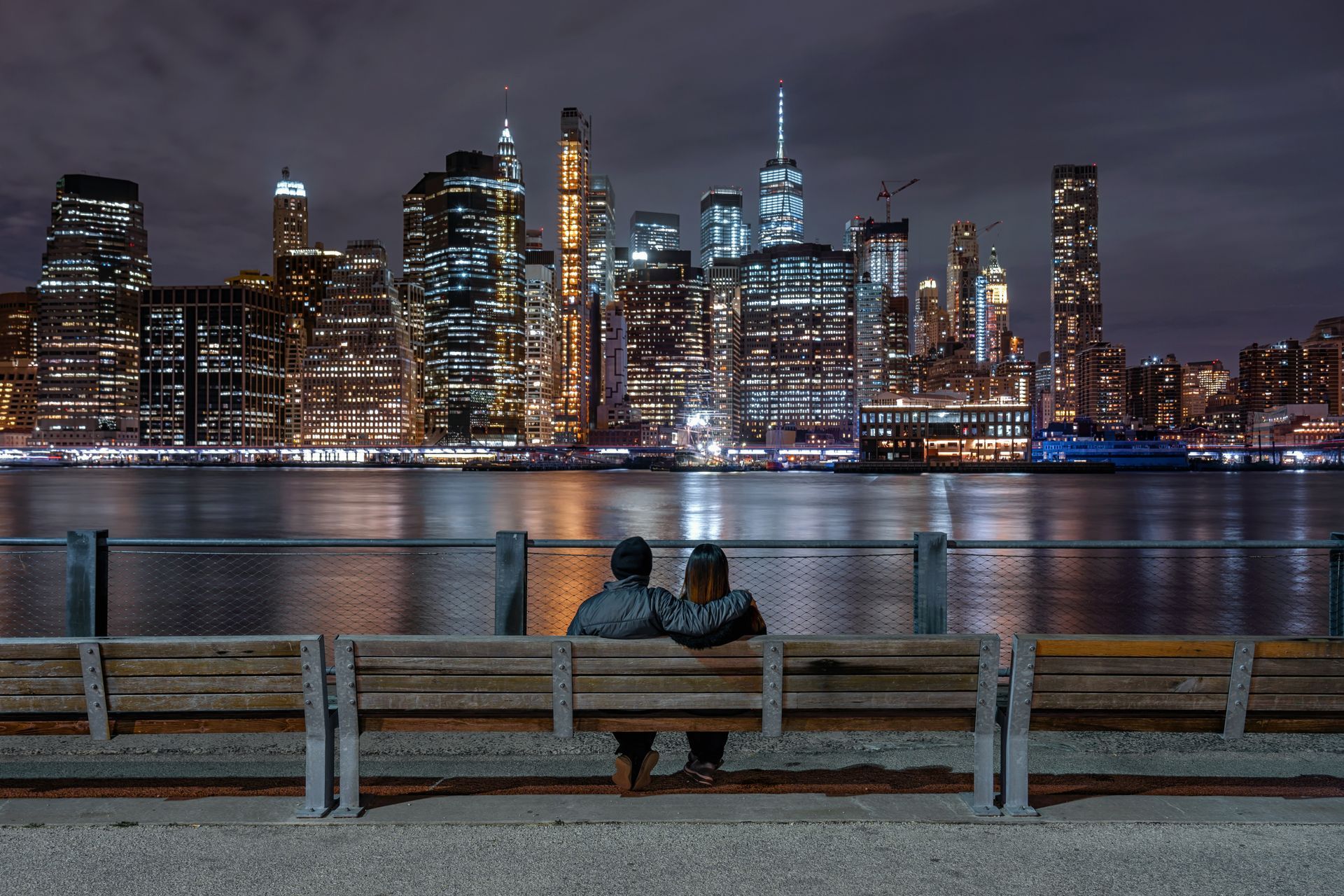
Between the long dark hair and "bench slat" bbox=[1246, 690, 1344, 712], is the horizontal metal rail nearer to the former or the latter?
"bench slat" bbox=[1246, 690, 1344, 712]

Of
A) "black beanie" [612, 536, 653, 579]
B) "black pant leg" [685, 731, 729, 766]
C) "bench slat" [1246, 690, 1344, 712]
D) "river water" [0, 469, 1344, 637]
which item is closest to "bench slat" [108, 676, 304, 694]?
"black beanie" [612, 536, 653, 579]

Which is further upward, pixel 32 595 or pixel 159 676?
pixel 159 676

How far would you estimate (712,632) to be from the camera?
4629 mm

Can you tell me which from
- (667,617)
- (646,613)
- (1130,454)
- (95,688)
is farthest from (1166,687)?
(1130,454)

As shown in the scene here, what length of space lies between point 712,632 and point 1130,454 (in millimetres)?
191866

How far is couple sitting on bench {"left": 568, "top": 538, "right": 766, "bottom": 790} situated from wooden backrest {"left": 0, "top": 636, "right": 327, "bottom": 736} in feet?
4.78

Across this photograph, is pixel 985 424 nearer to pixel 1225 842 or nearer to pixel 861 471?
pixel 861 471

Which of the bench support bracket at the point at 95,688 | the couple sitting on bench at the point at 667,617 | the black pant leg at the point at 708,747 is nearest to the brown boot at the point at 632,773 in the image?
the couple sitting on bench at the point at 667,617

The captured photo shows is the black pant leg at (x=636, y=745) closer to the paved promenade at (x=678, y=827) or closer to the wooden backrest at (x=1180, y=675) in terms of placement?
the paved promenade at (x=678, y=827)

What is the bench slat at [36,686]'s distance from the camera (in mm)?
4676

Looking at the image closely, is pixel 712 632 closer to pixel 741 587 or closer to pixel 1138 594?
pixel 741 587

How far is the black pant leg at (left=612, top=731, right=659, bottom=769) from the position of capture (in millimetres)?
5152

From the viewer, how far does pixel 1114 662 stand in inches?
183

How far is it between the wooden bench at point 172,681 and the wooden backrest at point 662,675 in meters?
0.26
